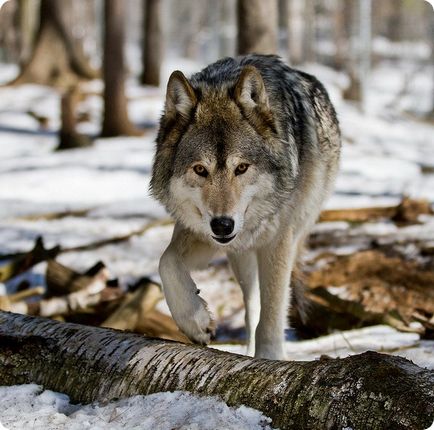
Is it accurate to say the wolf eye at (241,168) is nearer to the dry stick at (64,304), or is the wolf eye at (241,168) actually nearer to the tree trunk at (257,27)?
the dry stick at (64,304)

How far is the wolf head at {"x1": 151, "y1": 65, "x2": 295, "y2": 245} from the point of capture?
369 centimetres

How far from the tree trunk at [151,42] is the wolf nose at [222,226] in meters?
17.1

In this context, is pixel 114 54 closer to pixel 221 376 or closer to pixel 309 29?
pixel 221 376

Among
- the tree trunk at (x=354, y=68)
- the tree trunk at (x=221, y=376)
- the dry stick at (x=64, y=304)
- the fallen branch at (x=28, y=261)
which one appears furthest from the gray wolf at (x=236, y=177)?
the tree trunk at (x=354, y=68)

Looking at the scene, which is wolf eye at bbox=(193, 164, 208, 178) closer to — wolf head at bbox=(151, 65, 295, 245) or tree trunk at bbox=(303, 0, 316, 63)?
wolf head at bbox=(151, 65, 295, 245)

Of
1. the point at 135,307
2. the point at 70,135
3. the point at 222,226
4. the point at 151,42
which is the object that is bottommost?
the point at 135,307

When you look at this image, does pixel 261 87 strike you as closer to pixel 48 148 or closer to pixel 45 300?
pixel 45 300

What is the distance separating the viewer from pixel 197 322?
3602mm

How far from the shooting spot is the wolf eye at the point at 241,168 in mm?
3725

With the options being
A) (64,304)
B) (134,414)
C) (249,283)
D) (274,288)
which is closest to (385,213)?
(249,283)

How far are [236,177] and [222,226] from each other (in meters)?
0.35

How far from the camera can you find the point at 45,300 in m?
5.46

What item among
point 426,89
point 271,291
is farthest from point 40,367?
point 426,89

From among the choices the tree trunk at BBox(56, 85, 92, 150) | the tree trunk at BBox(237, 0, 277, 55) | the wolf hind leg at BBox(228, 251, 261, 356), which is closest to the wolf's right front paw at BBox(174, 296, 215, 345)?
the wolf hind leg at BBox(228, 251, 261, 356)
